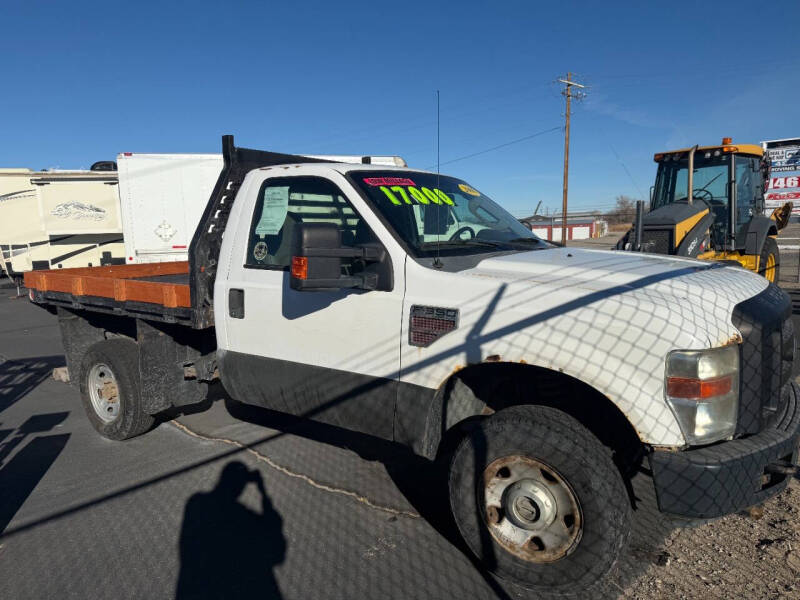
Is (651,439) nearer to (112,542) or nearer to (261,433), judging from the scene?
(112,542)

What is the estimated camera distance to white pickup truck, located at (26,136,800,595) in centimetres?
249

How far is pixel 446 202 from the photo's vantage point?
391 cm

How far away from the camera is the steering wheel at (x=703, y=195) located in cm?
985

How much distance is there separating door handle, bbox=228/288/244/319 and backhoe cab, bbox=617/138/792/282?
638cm

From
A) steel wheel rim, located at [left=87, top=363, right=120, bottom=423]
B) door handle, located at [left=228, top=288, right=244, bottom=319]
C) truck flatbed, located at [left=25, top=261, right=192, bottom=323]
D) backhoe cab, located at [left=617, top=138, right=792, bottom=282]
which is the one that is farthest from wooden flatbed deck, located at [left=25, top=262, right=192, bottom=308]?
backhoe cab, located at [left=617, top=138, right=792, bottom=282]

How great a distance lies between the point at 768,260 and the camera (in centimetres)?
1022

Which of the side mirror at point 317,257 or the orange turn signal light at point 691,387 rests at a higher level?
the side mirror at point 317,257

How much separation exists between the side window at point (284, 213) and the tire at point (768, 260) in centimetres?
848

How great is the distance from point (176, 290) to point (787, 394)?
3818mm

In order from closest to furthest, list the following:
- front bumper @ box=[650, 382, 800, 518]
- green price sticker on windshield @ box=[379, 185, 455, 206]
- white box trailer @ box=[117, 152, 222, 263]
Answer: front bumper @ box=[650, 382, 800, 518], green price sticker on windshield @ box=[379, 185, 455, 206], white box trailer @ box=[117, 152, 222, 263]

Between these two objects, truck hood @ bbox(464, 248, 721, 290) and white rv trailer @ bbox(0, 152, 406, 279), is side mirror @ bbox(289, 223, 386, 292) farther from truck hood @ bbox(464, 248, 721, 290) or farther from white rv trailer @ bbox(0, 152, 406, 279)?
white rv trailer @ bbox(0, 152, 406, 279)

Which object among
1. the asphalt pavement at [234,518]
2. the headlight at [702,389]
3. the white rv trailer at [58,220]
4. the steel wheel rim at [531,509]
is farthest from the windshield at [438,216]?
the white rv trailer at [58,220]

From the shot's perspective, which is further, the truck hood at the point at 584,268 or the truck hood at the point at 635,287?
the truck hood at the point at 584,268

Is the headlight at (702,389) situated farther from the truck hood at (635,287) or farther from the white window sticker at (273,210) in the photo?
the white window sticker at (273,210)
